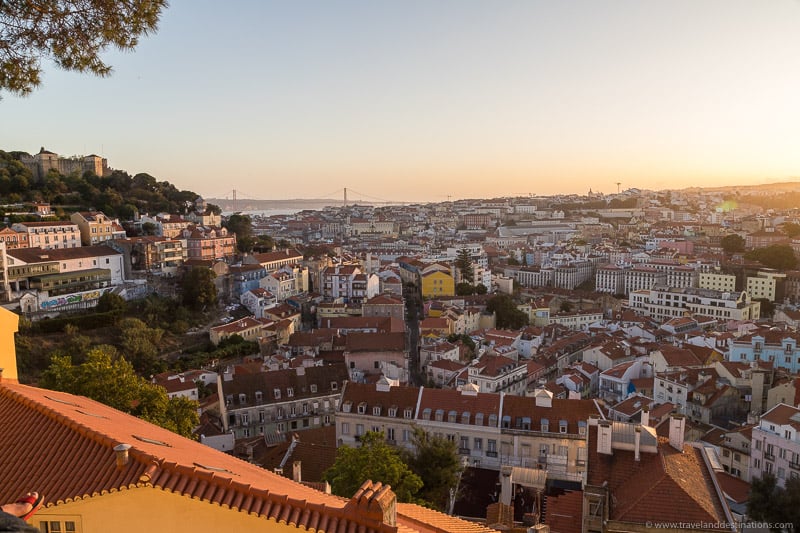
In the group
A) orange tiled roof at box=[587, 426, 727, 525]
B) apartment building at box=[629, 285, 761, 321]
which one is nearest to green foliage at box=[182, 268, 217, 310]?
orange tiled roof at box=[587, 426, 727, 525]

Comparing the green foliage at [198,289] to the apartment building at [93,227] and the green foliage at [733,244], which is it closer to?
the apartment building at [93,227]

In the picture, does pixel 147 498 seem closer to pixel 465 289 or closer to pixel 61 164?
pixel 465 289

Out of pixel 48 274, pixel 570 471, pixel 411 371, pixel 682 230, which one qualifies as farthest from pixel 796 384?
pixel 682 230

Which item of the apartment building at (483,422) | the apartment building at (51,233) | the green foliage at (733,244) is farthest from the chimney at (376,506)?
the green foliage at (733,244)

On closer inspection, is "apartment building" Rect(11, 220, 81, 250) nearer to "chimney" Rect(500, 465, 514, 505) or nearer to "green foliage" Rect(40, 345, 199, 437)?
"green foliage" Rect(40, 345, 199, 437)

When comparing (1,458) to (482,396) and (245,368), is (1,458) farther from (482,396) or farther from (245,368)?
(245,368)

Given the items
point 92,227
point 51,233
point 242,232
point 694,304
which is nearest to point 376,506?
point 51,233
